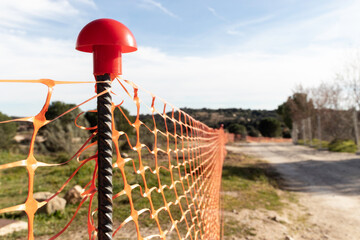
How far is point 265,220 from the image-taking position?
18.9 feet

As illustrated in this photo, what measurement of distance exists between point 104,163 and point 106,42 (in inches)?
17.8

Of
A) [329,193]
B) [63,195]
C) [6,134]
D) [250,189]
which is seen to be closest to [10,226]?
[63,195]

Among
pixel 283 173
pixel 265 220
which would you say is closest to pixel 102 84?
pixel 265 220

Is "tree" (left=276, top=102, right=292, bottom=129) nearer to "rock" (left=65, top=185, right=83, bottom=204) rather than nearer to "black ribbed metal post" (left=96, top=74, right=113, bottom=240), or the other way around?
"rock" (left=65, top=185, right=83, bottom=204)

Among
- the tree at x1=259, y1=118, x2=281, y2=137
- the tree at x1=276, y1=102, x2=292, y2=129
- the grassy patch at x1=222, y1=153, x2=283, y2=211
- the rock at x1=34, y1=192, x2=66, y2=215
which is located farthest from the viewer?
the tree at x1=259, y1=118, x2=281, y2=137

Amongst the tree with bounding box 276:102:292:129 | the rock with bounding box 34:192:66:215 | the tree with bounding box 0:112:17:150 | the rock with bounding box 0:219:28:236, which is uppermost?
the tree with bounding box 276:102:292:129

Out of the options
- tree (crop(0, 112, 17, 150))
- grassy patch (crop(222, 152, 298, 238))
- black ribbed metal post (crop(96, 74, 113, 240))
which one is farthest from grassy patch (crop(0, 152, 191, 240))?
tree (crop(0, 112, 17, 150))

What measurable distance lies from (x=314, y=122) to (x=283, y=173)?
19.6 metres

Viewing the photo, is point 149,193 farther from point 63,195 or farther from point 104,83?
point 63,195

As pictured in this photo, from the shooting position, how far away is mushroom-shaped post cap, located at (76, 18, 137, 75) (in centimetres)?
120

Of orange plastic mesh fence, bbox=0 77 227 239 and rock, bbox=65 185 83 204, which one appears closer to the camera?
orange plastic mesh fence, bbox=0 77 227 239

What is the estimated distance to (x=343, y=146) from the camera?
18.2 meters

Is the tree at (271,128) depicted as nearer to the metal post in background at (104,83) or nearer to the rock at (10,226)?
the rock at (10,226)

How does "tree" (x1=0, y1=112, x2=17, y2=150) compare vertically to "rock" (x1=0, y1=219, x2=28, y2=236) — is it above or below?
above
